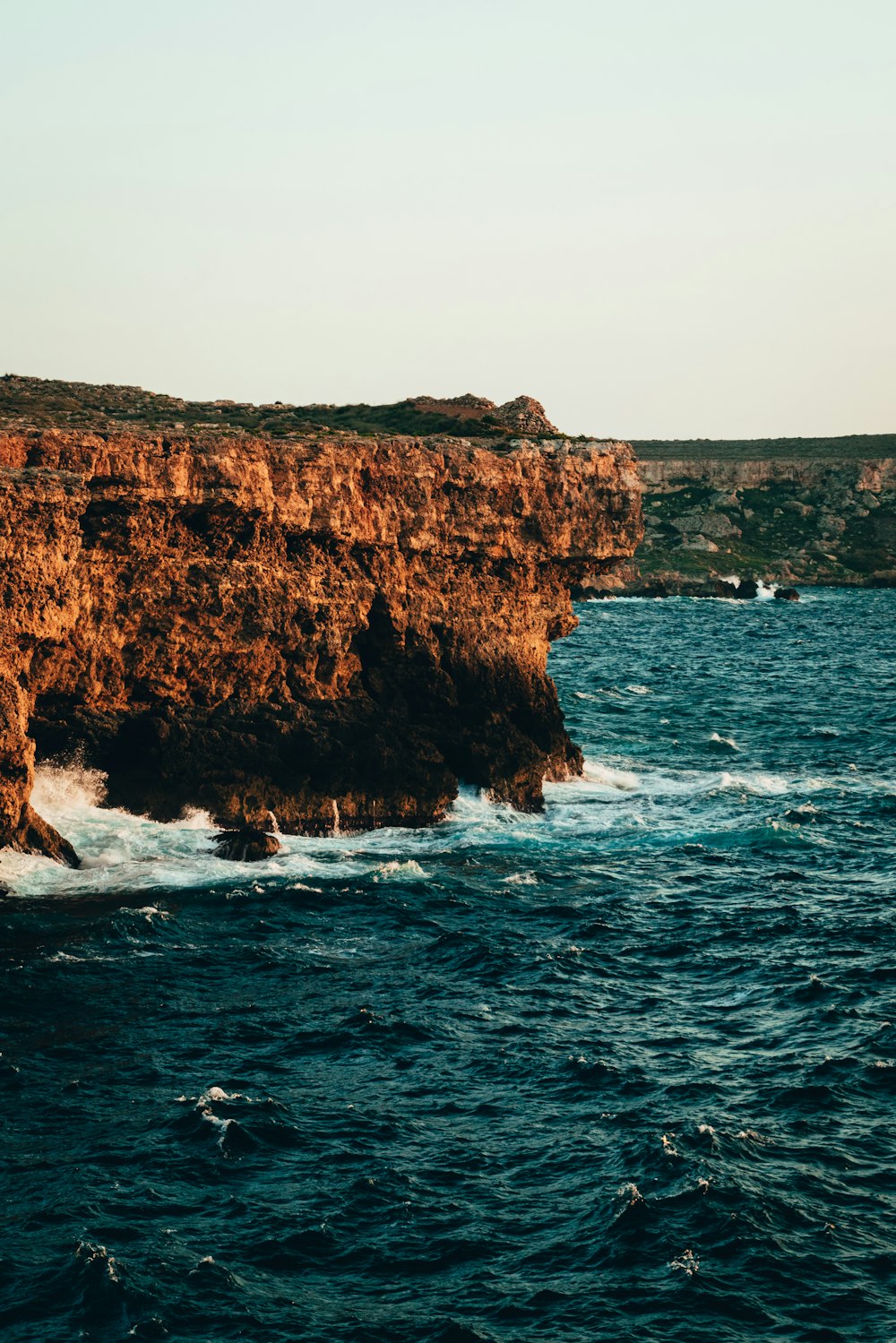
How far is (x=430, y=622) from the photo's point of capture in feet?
160

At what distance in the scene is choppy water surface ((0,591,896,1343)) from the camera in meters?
20.1

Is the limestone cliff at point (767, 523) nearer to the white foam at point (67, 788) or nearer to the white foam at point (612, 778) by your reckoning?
the white foam at point (612, 778)

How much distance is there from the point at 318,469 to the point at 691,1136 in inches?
1086

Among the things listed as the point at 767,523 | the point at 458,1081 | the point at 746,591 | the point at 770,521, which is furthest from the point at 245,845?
the point at 770,521

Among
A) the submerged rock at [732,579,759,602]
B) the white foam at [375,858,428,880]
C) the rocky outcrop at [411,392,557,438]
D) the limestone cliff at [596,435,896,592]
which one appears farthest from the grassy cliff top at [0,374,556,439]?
the limestone cliff at [596,435,896,592]

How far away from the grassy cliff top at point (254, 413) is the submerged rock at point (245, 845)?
14.4 metres

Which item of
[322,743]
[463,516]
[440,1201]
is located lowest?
[440,1201]

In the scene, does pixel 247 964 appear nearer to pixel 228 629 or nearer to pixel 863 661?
pixel 228 629

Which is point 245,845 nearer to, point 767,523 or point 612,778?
point 612,778

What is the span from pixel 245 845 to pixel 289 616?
28.4 ft

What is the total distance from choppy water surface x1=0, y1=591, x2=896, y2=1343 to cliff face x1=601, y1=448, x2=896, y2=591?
129214 millimetres

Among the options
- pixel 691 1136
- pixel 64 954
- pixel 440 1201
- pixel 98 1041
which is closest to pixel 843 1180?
pixel 691 1136

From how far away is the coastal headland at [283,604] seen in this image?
39406mm

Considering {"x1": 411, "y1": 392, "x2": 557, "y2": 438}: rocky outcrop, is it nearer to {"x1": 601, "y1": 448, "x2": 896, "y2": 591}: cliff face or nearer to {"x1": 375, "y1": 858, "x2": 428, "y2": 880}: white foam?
{"x1": 375, "y1": 858, "x2": 428, "y2": 880}: white foam
